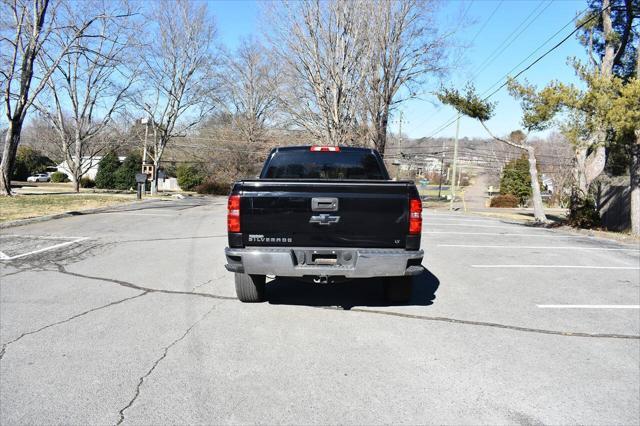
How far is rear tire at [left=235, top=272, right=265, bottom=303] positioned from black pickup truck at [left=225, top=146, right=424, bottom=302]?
23.5 inches

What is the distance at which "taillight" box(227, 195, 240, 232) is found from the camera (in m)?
4.87

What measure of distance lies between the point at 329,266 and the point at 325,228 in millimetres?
395

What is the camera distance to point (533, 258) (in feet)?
32.5

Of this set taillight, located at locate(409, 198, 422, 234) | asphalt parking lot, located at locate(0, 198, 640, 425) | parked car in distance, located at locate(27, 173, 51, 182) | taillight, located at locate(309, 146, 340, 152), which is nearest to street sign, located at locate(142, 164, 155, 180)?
asphalt parking lot, located at locate(0, 198, 640, 425)

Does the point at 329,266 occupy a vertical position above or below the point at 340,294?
above

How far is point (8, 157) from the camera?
67.0ft

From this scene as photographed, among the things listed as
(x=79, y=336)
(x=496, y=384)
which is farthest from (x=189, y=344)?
(x=496, y=384)

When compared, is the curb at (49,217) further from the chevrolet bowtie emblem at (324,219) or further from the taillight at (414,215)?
the taillight at (414,215)

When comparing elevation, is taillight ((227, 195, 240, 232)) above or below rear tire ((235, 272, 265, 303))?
above

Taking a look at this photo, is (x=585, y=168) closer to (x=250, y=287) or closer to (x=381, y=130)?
(x=381, y=130)

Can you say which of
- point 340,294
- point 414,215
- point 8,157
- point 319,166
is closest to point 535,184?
point 319,166

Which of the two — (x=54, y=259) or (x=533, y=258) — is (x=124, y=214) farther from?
(x=533, y=258)

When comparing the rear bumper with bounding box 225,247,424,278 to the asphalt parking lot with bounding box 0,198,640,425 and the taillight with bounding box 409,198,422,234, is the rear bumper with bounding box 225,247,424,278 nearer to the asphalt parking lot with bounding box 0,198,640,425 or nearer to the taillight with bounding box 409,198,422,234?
the taillight with bounding box 409,198,422,234

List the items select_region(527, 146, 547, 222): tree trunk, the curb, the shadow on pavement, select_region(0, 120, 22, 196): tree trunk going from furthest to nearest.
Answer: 1. select_region(0, 120, 22, 196): tree trunk
2. select_region(527, 146, 547, 222): tree trunk
3. the curb
4. the shadow on pavement
